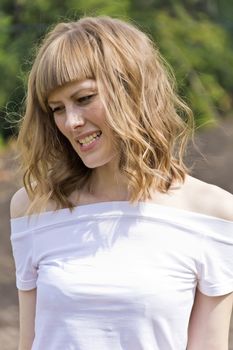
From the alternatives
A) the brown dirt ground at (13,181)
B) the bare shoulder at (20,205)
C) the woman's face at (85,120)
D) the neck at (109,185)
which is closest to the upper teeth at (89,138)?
the woman's face at (85,120)

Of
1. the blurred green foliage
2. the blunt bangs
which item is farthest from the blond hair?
the blurred green foliage

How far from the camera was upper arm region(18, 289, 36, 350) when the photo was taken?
232 cm

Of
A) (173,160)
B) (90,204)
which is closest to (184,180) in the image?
(173,160)

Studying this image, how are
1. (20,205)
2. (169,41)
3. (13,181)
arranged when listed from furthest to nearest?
(13,181) < (169,41) < (20,205)

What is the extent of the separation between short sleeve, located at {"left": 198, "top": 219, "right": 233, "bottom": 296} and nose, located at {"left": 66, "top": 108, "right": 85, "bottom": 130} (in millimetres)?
369

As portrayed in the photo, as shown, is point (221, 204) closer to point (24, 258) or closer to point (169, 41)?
point (24, 258)

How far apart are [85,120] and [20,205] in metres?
0.30

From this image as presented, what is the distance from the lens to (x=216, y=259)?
7.18ft

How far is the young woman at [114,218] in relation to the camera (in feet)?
6.97

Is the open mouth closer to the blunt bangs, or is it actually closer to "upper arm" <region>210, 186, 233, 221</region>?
the blunt bangs

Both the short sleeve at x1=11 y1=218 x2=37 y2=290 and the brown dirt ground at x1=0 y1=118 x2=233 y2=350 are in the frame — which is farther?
the brown dirt ground at x1=0 y1=118 x2=233 y2=350

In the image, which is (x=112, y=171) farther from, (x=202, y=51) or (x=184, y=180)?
(x=202, y=51)

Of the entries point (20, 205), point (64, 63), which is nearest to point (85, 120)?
point (64, 63)

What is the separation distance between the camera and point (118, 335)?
2.12 meters
